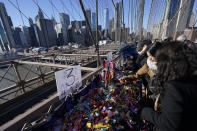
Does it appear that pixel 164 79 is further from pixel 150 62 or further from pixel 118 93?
pixel 118 93

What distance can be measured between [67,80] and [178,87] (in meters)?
1.12

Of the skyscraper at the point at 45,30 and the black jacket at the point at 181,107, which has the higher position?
the skyscraper at the point at 45,30

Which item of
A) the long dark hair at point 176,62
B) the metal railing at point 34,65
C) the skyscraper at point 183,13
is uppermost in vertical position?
the skyscraper at point 183,13

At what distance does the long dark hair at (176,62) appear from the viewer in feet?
2.41

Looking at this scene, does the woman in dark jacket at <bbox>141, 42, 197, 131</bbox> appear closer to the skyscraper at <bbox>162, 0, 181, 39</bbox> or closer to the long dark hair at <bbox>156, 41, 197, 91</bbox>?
the long dark hair at <bbox>156, 41, 197, 91</bbox>

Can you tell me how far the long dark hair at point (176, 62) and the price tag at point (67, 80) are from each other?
1002 millimetres

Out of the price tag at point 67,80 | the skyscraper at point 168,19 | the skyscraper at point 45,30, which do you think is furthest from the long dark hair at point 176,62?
the skyscraper at point 168,19

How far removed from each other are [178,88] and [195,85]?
128mm

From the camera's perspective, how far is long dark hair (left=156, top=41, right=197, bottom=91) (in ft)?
2.41

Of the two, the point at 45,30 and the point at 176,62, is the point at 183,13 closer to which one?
the point at 176,62

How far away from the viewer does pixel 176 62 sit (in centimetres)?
77

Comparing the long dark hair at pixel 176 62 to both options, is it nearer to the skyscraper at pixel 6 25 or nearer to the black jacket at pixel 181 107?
the black jacket at pixel 181 107

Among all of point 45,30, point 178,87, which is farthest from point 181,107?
point 45,30

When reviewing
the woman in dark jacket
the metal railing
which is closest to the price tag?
the metal railing
